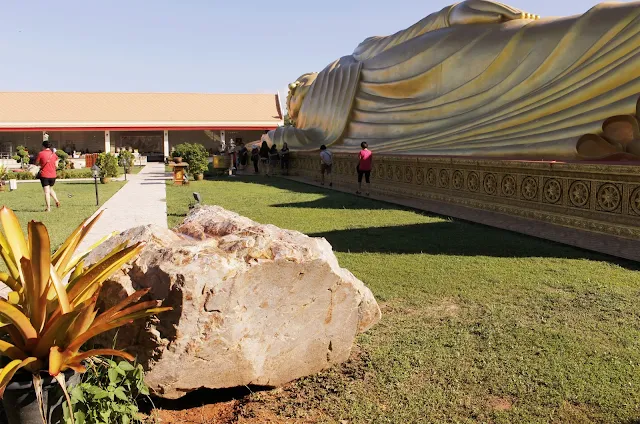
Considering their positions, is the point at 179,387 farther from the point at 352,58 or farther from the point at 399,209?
the point at 352,58

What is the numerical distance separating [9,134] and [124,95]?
6.24 metres

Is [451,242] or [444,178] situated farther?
[444,178]

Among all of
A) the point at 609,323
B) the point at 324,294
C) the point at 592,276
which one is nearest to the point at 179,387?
the point at 324,294

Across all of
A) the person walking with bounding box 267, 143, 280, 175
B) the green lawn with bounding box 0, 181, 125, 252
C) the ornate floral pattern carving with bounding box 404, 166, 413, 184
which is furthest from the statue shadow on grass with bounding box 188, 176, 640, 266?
the person walking with bounding box 267, 143, 280, 175

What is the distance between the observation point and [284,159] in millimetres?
15680

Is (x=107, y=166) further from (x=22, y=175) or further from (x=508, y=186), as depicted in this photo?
(x=508, y=186)

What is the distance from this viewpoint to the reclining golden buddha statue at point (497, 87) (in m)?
6.66

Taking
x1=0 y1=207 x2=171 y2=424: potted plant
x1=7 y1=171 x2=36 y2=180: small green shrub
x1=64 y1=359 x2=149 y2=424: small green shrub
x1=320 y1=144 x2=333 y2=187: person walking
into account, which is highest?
x1=320 y1=144 x2=333 y2=187: person walking

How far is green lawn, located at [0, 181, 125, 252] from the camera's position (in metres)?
6.92

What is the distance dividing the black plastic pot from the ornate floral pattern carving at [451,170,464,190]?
7087 millimetres

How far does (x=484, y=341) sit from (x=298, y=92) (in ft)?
42.6

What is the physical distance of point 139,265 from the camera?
234cm

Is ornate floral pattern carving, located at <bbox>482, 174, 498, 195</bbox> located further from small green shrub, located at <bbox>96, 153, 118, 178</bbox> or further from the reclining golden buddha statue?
small green shrub, located at <bbox>96, 153, 118, 178</bbox>

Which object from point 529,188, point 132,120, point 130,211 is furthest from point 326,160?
point 132,120
